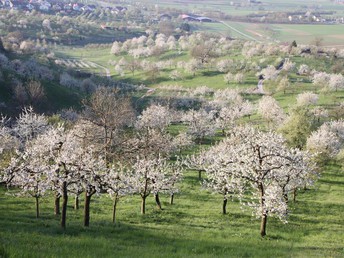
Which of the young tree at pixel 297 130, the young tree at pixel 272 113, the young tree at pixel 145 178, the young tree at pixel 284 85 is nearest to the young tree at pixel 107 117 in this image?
the young tree at pixel 145 178

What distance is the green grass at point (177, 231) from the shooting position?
2169 cm

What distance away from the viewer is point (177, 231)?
3219 cm

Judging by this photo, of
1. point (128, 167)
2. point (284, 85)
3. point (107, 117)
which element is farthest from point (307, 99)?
point (107, 117)

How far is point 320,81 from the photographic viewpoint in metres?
162

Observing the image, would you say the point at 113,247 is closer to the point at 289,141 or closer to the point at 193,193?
the point at 193,193

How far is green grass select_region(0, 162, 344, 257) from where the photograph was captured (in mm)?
21688

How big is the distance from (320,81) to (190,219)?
140960 mm

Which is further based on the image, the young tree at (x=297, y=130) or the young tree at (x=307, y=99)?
the young tree at (x=307, y=99)

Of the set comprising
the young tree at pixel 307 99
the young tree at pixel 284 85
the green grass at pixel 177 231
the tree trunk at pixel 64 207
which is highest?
the young tree at pixel 284 85

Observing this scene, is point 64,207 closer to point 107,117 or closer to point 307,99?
point 107,117

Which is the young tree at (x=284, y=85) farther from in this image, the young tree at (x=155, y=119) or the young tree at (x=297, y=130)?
the young tree at (x=297, y=130)

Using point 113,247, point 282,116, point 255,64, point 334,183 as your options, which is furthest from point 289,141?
point 255,64

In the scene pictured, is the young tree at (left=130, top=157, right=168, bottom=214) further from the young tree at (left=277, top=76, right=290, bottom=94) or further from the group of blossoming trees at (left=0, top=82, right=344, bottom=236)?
the young tree at (left=277, top=76, right=290, bottom=94)

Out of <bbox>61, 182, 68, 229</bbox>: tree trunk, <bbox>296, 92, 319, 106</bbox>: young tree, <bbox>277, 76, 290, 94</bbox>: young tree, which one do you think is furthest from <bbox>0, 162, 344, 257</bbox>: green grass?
<bbox>277, 76, 290, 94</bbox>: young tree
